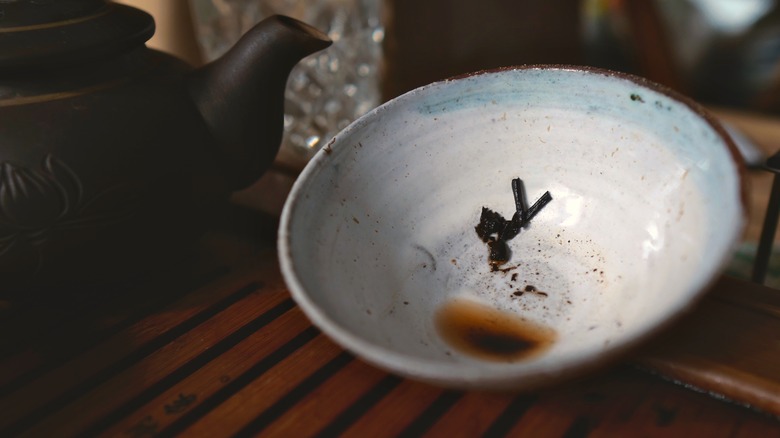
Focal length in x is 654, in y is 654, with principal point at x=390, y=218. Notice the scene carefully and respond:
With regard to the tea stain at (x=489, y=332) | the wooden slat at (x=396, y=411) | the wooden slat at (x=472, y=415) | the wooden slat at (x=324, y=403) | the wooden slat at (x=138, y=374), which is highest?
the tea stain at (x=489, y=332)

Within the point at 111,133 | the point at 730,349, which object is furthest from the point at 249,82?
the point at 730,349

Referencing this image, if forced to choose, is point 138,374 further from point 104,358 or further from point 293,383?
point 293,383

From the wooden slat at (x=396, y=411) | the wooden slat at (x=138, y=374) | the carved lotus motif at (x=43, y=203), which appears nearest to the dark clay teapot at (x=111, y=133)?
the carved lotus motif at (x=43, y=203)

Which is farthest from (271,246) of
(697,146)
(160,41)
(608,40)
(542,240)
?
(608,40)

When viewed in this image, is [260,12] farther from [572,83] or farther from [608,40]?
[608,40]

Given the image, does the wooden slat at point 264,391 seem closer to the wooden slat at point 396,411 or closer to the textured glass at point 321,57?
the wooden slat at point 396,411

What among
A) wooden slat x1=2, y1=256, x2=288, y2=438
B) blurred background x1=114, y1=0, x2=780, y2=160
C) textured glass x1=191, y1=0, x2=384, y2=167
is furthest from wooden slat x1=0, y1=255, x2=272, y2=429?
textured glass x1=191, y1=0, x2=384, y2=167
